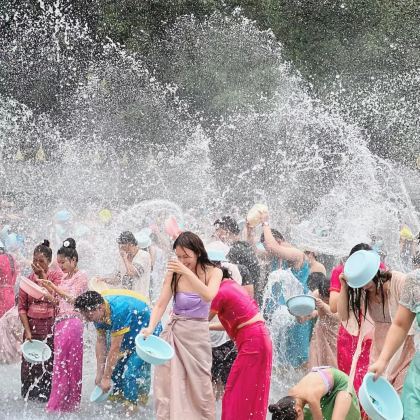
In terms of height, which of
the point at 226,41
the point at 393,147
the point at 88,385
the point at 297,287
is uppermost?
the point at 226,41

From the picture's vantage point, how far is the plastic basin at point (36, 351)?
696cm

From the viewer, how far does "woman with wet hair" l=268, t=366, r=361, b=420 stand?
4379 mm

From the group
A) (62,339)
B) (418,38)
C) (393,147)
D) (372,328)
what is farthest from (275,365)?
(418,38)

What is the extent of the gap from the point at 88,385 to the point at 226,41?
17.7 m

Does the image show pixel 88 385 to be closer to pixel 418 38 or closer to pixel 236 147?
pixel 236 147

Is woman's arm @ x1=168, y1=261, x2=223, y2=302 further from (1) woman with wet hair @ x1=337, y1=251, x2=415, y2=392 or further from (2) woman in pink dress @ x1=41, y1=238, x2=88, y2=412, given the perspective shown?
(2) woman in pink dress @ x1=41, y1=238, x2=88, y2=412

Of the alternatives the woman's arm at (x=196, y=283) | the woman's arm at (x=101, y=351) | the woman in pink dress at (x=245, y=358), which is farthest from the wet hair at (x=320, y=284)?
the woman's arm at (x=101, y=351)

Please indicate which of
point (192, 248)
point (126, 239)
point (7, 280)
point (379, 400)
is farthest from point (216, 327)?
point (7, 280)

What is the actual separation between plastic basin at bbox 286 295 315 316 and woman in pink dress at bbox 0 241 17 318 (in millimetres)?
3579

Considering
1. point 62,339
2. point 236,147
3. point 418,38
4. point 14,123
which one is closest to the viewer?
point 62,339

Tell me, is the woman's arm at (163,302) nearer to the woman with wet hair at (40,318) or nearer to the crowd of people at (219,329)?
the crowd of people at (219,329)

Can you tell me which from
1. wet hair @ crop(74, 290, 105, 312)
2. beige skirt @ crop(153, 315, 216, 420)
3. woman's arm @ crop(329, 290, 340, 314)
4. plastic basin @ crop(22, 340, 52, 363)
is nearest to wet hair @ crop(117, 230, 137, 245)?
plastic basin @ crop(22, 340, 52, 363)

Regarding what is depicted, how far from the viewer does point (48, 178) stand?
23219mm

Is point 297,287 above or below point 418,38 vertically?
below
